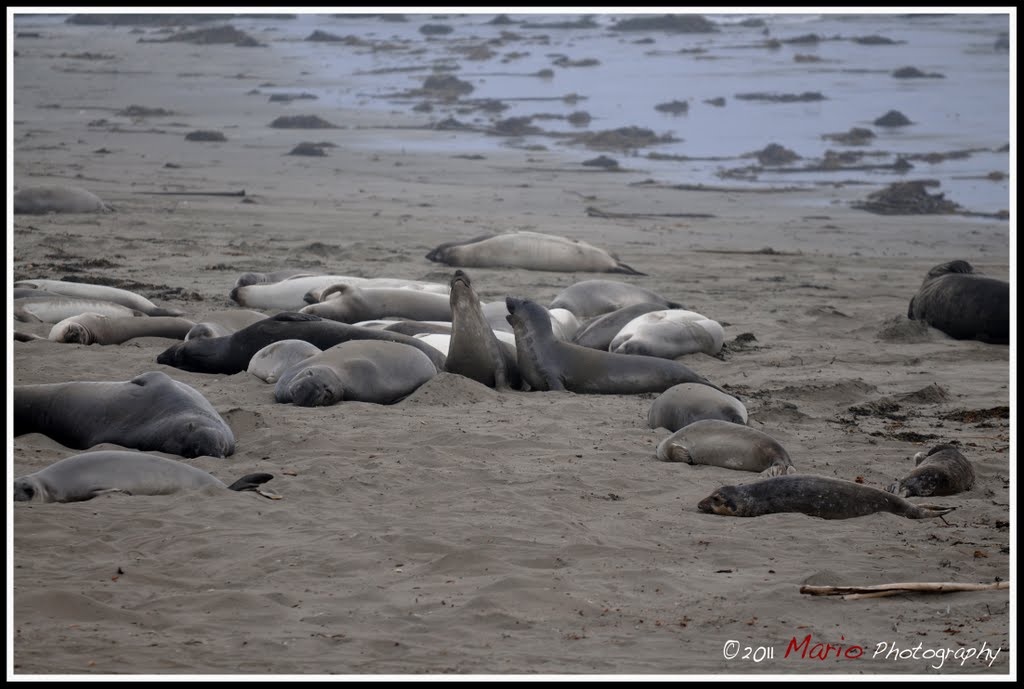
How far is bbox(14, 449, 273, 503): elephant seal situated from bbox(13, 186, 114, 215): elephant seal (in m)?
8.24

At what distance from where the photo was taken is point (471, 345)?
21.4 feet

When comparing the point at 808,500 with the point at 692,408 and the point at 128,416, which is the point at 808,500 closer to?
the point at 692,408

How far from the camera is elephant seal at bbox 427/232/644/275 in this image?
10.5 metres

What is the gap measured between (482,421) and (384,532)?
5.97ft

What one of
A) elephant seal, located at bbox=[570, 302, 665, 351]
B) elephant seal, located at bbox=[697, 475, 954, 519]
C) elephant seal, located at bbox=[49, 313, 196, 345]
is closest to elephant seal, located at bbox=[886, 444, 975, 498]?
elephant seal, located at bbox=[697, 475, 954, 519]

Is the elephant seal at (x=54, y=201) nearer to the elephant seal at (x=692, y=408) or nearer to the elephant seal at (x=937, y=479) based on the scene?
the elephant seal at (x=692, y=408)

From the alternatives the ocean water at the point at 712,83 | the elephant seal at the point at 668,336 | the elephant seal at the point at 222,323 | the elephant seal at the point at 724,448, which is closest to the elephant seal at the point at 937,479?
the elephant seal at the point at 724,448

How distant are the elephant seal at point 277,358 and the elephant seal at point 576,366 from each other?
45.9 inches

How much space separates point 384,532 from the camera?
3.81 m

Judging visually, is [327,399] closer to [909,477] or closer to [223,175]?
[909,477]

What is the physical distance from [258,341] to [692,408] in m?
2.55

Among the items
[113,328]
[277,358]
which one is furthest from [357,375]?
[113,328]

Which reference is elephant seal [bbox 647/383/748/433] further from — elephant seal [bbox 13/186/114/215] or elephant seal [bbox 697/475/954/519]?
elephant seal [bbox 13/186/114/215]

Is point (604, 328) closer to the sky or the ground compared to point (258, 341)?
closer to the ground
